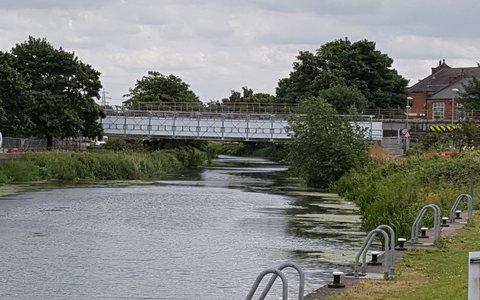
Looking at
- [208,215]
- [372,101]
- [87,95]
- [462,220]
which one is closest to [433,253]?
[462,220]

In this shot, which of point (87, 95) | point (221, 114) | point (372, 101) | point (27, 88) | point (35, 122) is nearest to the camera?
point (27, 88)

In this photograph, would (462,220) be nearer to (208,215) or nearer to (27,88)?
(208,215)

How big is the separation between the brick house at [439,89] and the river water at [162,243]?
7846 cm

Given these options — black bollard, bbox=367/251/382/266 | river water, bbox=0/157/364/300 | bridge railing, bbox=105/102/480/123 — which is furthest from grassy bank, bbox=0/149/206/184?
black bollard, bbox=367/251/382/266

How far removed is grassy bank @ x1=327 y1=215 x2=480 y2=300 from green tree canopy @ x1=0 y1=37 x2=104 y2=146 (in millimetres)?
49883

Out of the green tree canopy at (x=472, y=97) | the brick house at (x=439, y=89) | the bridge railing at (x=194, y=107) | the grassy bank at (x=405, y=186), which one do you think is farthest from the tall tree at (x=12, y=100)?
the brick house at (x=439, y=89)

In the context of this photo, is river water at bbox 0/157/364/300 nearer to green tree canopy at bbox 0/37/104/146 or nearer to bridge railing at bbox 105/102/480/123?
green tree canopy at bbox 0/37/104/146

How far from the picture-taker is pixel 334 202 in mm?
49250

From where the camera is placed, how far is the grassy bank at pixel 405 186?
3234 cm

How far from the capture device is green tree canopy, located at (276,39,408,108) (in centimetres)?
10338

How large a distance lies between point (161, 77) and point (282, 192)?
68118 mm

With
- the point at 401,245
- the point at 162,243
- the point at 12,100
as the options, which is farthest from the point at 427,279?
the point at 12,100

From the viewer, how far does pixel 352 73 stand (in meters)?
105

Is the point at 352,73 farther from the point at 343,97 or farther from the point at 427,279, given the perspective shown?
the point at 427,279
